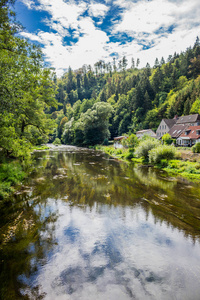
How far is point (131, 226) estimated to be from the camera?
31.8 feet

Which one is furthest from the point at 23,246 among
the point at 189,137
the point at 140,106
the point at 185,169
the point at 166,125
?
the point at 140,106

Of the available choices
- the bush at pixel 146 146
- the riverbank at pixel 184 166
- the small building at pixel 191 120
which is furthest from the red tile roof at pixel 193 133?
the riverbank at pixel 184 166

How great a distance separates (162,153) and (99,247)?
23.4m

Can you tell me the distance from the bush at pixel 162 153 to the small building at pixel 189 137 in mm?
20610

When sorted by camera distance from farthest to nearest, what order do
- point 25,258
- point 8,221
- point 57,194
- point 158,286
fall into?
point 57,194 → point 8,221 → point 25,258 → point 158,286

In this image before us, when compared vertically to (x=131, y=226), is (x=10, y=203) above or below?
above

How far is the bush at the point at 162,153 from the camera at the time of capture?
27.7m

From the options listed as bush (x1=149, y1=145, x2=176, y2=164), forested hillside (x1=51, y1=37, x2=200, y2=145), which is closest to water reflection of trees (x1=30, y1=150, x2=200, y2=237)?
bush (x1=149, y1=145, x2=176, y2=164)

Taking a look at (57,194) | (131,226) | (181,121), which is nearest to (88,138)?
(181,121)

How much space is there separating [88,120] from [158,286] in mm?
66544

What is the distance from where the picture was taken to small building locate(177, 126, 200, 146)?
44.8m

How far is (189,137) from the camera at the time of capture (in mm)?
46281

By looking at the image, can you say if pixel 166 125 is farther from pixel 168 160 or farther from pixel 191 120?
pixel 168 160

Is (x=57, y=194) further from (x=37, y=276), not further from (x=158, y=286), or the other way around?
(x=158, y=286)
